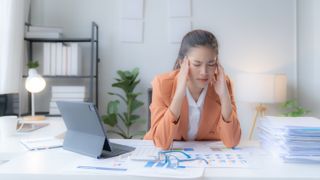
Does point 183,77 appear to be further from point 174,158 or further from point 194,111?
point 174,158

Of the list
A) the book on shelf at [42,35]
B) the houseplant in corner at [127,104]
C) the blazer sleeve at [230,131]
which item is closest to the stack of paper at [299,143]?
the blazer sleeve at [230,131]

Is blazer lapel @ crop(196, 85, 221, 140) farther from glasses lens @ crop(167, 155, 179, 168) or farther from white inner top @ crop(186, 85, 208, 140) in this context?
glasses lens @ crop(167, 155, 179, 168)

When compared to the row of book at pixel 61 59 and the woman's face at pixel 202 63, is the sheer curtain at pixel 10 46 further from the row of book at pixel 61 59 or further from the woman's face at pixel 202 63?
the woman's face at pixel 202 63

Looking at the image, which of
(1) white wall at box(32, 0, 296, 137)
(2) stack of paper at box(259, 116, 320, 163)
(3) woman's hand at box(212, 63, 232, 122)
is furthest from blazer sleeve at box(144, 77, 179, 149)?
(1) white wall at box(32, 0, 296, 137)

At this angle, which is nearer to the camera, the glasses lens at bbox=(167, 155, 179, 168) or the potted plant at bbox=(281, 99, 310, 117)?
the glasses lens at bbox=(167, 155, 179, 168)

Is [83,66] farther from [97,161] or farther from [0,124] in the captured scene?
[97,161]

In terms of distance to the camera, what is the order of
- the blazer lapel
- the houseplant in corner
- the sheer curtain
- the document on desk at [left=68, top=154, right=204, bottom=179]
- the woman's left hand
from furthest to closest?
the houseplant in corner, the sheer curtain, the blazer lapel, the woman's left hand, the document on desk at [left=68, top=154, right=204, bottom=179]

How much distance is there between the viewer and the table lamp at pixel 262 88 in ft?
8.53

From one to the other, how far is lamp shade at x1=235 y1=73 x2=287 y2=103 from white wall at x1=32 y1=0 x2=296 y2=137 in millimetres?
340

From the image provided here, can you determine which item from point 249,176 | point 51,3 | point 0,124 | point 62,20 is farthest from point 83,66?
point 249,176

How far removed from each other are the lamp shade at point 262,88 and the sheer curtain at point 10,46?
1867 millimetres

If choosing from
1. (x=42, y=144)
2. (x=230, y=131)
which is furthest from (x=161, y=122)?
(x=42, y=144)

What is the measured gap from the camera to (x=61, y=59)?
271cm

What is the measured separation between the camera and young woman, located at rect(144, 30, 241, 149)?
1.25 metres
